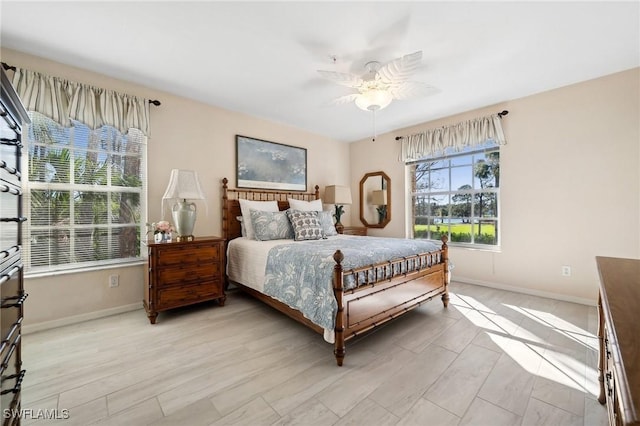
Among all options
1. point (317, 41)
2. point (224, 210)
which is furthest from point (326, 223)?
point (317, 41)

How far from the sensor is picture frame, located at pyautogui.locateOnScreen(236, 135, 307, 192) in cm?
391

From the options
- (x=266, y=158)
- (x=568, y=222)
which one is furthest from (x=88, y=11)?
(x=568, y=222)

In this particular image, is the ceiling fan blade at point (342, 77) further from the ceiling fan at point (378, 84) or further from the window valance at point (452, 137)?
the window valance at point (452, 137)

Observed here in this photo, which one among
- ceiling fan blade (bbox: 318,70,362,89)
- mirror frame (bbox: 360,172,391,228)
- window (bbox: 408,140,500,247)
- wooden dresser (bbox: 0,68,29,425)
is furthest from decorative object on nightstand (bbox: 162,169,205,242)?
window (bbox: 408,140,500,247)

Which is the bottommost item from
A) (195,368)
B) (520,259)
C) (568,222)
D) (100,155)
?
(195,368)

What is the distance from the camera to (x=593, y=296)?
3008 millimetres

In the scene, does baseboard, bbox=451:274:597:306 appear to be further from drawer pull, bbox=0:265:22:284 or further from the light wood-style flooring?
drawer pull, bbox=0:265:22:284

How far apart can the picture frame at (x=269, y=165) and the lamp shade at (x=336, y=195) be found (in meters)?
0.43

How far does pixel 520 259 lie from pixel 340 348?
9.82 ft

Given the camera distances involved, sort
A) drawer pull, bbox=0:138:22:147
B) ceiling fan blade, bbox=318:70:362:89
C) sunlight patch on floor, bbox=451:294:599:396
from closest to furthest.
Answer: drawer pull, bbox=0:138:22:147, sunlight patch on floor, bbox=451:294:599:396, ceiling fan blade, bbox=318:70:362:89

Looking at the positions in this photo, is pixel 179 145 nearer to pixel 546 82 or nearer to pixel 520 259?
pixel 546 82

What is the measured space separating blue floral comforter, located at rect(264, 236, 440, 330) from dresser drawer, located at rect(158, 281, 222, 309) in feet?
2.37

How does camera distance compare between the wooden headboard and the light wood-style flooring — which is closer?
the light wood-style flooring

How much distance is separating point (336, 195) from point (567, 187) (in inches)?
119
